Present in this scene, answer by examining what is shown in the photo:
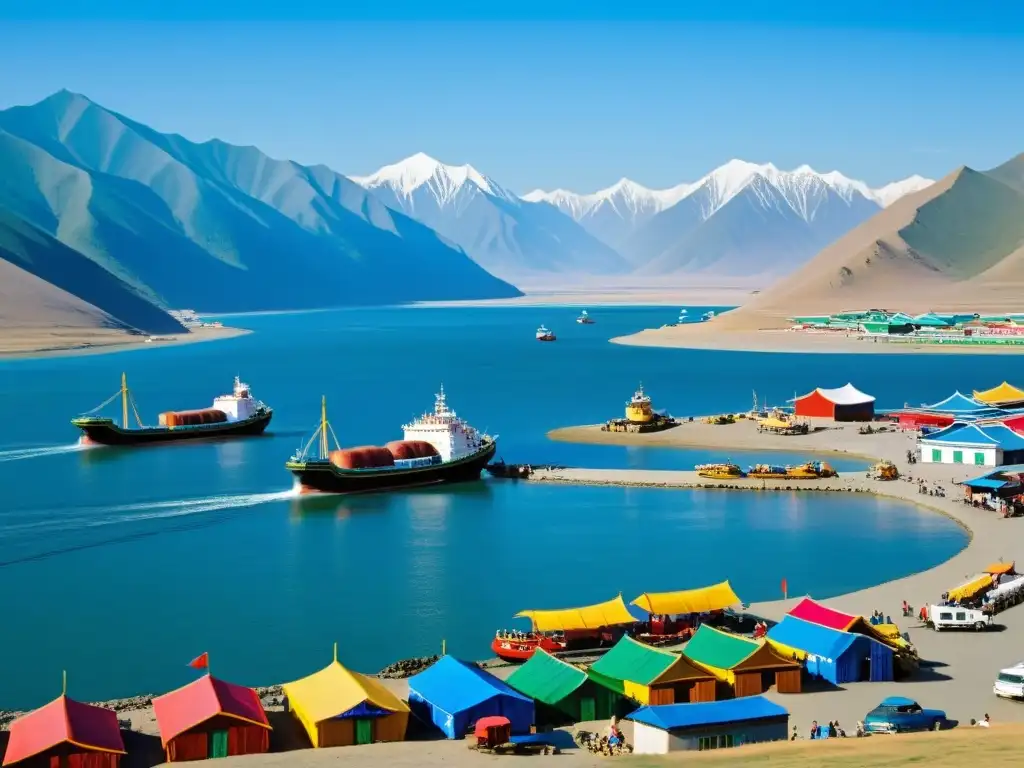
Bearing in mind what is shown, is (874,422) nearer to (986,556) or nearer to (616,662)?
(986,556)

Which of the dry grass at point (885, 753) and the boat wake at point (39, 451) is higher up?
the boat wake at point (39, 451)

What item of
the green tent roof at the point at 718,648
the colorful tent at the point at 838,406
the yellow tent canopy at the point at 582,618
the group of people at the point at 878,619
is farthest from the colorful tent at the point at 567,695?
the colorful tent at the point at 838,406

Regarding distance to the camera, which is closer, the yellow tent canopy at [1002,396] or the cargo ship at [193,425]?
the yellow tent canopy at [1002,396]

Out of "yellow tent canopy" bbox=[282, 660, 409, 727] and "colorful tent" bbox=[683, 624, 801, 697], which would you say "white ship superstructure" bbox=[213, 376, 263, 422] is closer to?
"yellow tent canopy" bbox=[282, 660, 409, 727]

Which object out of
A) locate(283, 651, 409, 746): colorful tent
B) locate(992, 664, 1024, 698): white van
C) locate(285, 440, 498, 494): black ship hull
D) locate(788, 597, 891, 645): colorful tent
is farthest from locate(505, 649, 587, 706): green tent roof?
locate(285, 440, 498, 494): black ship hull

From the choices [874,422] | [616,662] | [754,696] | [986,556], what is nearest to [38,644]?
[616,662]

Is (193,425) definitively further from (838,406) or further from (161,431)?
(838,406)

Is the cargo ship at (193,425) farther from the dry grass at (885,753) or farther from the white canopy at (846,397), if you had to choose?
the dry grass at (885,753)
